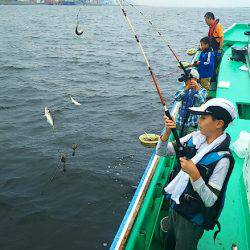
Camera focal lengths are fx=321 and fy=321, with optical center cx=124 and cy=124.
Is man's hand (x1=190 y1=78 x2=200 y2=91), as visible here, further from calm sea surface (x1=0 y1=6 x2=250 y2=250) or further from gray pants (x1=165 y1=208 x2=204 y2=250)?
calm sea surface (x1=0 y1=6 x2=250 y2=250)

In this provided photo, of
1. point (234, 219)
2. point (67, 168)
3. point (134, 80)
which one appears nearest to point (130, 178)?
point (67, 168)

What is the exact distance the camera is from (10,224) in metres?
7.80

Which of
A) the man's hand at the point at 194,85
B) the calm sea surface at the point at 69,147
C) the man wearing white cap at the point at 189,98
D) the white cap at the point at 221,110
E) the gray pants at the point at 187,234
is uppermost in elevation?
the white cap at the point at 221,110

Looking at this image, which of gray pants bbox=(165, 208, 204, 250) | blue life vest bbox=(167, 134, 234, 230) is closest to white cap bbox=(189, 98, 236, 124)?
blue life vest bbox=(167, 134, 234, 230)

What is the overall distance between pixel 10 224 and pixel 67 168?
275cm

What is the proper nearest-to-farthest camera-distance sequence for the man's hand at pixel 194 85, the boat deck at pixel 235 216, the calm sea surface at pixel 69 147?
the boat deck at pixel 235 216 → the man's hand at pixel 194 85 → the calm sea surface at pixel 69 147

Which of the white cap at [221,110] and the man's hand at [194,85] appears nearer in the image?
the white cap at [221,110]

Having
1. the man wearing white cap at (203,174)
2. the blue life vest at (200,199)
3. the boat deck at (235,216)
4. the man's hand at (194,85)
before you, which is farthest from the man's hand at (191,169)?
the man's hand at (194,85)

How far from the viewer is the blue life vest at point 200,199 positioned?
3.14 metres

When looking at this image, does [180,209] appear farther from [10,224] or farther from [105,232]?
[10,224]

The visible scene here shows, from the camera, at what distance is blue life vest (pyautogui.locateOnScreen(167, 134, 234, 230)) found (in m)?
3.14

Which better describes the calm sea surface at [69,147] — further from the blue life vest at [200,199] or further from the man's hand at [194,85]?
the blue life vest at [200,199]

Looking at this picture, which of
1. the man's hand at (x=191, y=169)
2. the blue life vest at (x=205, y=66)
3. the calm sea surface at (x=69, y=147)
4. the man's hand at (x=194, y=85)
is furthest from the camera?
the blue life vest at (x=205, y=66)

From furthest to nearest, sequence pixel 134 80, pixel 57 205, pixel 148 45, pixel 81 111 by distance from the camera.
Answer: pixel 148 45
pixel 134 80
pixel 81 111
pixel 57 205
